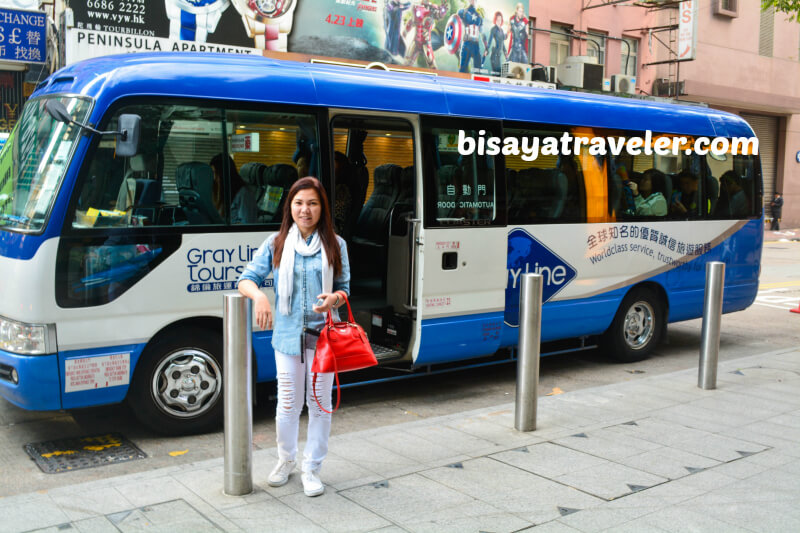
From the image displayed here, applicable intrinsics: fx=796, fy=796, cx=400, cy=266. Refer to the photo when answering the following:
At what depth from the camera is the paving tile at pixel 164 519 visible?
13.4 feet

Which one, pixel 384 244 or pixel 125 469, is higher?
pixel 384 244

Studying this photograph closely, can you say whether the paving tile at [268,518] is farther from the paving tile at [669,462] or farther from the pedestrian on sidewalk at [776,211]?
the pedestrian on sidewalk at [776,211]

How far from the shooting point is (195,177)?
591 centimetres

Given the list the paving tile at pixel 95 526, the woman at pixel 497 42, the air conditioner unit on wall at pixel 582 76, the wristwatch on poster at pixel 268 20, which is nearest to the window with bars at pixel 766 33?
the air conditioner unit on wall at pixel 582 76

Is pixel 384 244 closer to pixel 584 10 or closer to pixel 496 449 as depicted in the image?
pixel 496 449

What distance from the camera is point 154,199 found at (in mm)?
5711

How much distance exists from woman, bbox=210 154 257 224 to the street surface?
1.67m

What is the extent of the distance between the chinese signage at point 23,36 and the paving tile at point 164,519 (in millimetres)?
12117

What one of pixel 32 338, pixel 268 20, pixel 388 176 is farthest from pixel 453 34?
pixel 32 338

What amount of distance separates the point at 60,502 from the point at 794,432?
16.8ft

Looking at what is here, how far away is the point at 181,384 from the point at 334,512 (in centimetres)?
209

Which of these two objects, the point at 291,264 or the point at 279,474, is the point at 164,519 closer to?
the point at 279,474

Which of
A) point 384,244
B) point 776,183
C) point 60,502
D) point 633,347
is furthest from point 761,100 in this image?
point 60,502

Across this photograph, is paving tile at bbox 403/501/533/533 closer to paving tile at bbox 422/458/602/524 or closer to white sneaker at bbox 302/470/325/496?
paving tile at bbox 422/458/602/524
